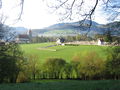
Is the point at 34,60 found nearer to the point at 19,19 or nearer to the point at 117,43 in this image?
the point at 117,43

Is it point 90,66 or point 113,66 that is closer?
point 113,66

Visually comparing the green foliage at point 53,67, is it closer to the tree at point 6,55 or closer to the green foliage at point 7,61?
the green foliage at point 7,61

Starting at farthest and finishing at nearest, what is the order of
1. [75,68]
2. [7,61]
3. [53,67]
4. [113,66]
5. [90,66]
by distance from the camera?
[53,67], [75,68], [90,66], [113,66], [7,61]

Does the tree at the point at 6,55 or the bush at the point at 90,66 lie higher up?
the tree at the point at 6,55

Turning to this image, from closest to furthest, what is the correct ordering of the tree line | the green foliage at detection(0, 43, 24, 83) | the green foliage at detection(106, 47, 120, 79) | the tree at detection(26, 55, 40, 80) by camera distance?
the green foliage at detection(0, 43, 24, 83)
the green foliage at detection(106, 47, 120, 79)
the tree line
the tree at detection(26, 55, 40, 80)

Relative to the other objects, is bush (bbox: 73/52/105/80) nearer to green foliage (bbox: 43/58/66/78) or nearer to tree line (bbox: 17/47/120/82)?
tree line (bbox: 17/47/120/82)

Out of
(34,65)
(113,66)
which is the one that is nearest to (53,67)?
(34,65)

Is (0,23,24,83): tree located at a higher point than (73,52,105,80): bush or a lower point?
higher

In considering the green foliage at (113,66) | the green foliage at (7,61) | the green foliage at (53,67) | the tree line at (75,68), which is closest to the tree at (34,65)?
the tree line at (75,68)

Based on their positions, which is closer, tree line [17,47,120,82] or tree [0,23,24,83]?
tree [0,23,24,83]

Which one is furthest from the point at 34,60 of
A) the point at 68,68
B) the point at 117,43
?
the point at 117,43

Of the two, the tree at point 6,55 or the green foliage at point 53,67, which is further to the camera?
the green foliage at point 53,67

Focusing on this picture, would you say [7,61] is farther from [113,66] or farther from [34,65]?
[113,66]

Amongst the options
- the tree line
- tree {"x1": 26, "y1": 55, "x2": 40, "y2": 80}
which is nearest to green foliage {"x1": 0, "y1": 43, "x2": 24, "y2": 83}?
the tree line
